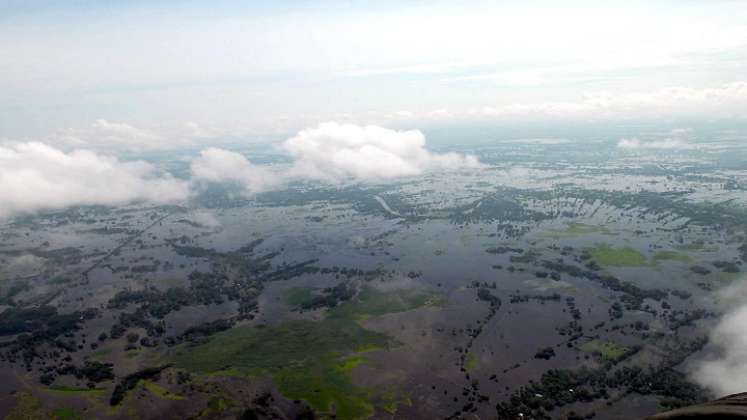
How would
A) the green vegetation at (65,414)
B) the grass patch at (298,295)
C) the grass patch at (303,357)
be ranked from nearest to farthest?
the green vegetation at (65,414)
the grass patch at (303,357)
the grass patch at (298,295)

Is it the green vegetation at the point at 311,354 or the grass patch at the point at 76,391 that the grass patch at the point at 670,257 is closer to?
the green vegetation at the point at 311,354

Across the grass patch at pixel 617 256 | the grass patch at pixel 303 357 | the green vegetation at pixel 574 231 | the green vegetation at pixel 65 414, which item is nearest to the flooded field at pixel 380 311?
the green vegetation at pixel 65 414

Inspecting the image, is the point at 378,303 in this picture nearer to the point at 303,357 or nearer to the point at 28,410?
the point at 303,357

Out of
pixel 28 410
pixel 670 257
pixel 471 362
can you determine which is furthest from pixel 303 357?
pixel 670 257

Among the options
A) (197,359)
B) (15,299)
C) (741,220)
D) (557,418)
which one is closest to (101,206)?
(15,299)

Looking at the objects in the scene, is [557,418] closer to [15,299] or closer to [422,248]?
[422,248]

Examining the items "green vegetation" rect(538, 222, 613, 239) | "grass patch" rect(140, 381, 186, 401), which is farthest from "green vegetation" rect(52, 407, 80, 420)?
"green vegetation" rect(538, 222, 613, 239)

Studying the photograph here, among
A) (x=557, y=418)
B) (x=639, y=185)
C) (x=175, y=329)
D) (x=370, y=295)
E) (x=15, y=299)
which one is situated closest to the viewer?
(x=557, y=418)
